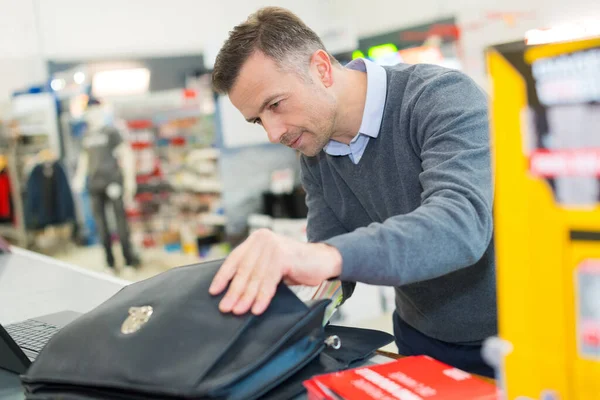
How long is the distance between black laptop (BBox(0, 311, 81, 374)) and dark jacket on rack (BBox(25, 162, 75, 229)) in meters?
6.92

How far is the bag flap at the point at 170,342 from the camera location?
2.53 ft

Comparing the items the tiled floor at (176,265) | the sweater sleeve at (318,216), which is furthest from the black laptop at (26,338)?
the tiled floor at (176,265)

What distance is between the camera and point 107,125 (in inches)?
267

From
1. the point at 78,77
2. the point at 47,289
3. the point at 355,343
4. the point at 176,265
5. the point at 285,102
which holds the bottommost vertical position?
the point at 176,265

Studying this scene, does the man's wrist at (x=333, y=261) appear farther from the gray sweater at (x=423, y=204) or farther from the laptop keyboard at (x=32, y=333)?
the laptop keyboard at (x=32, y=333)

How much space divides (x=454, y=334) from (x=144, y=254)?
7029 millimetres

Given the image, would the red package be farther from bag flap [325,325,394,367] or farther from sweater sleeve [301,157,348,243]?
sweater sleeve [301,157,348,243]

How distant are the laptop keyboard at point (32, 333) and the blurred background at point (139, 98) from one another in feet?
16.5

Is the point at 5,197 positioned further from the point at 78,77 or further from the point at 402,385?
the point at 402,385

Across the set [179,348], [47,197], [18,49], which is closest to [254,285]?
[179,348]

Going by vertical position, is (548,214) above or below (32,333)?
above

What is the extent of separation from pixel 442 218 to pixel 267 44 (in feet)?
2.19

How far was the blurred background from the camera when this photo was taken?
6957 millimetres

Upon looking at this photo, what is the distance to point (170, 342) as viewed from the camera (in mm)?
802
